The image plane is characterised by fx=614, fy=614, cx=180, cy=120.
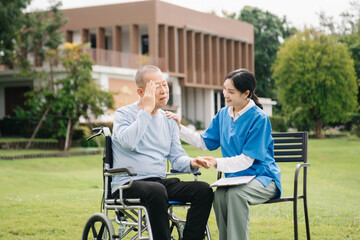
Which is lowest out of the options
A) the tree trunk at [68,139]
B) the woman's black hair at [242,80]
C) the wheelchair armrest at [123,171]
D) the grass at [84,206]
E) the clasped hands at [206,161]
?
the grass at [84,206]

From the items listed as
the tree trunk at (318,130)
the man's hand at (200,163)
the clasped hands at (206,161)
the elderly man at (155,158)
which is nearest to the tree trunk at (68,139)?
the tree trunk at (318,130)

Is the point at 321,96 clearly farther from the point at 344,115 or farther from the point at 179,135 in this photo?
the point at 179,135

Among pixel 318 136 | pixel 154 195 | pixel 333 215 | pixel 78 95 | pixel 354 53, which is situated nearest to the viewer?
pixel 154 195

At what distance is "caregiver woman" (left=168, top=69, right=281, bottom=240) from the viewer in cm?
435

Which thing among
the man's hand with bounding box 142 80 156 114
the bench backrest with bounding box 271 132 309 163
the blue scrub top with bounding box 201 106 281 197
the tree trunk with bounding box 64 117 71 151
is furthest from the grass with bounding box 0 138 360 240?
the tree trunk with bounding box 64 117 71 151

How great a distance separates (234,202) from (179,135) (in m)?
0.92

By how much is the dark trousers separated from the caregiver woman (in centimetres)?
11

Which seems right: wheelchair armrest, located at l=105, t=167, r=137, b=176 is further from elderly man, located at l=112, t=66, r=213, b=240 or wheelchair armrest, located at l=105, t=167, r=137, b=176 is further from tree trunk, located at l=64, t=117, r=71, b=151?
tree trunk, located at l=64, t=117, r=71, b=151

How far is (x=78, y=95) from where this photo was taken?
73.1 feet

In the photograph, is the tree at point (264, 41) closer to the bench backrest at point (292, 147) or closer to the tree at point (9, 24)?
the tree at point (9, 24)

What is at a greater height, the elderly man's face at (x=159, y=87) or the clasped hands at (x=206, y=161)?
the elderly man's face at (x=159, y=87)

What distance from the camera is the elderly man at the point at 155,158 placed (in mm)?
4320

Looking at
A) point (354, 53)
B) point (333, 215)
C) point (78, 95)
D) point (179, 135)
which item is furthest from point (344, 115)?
point (179, 135)

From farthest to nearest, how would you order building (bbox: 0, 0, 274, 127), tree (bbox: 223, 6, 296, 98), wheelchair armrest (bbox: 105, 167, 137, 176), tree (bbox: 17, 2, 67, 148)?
tree (bbox: 223, 6, 296, 98) < building (bbox: 0, 0, 274, 127) < tree (bbox: 17, 2, 67, 148) < wheelchair armrest (bbox: 105, 167, 137, 176)
